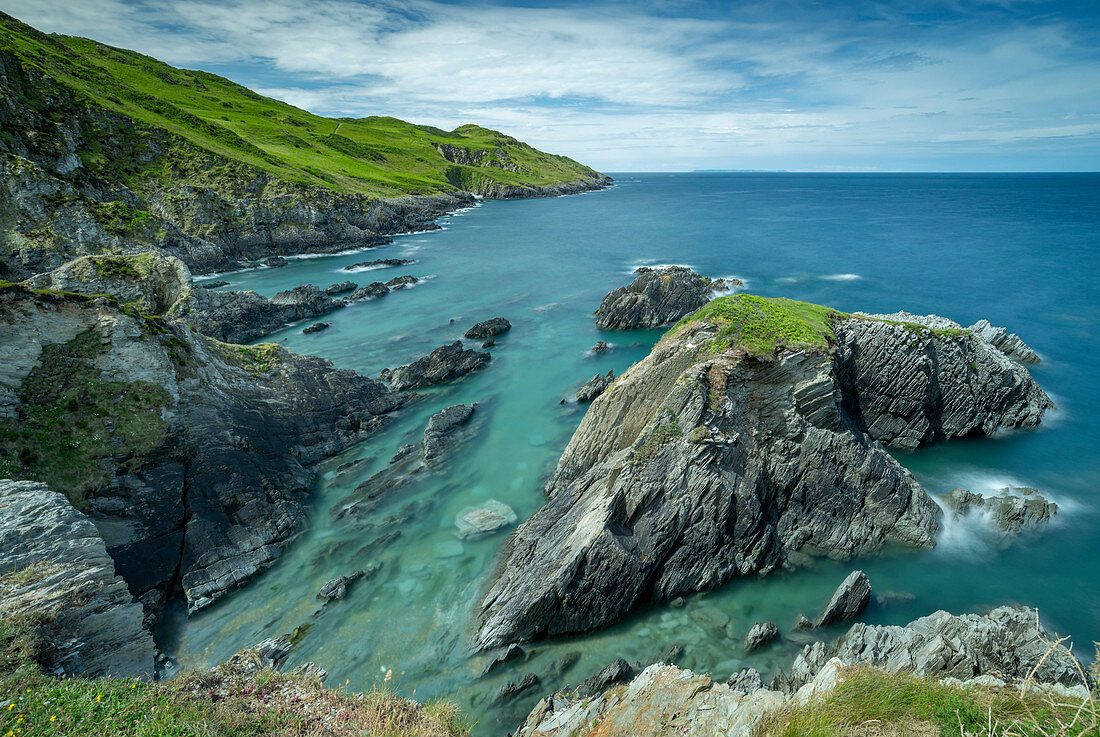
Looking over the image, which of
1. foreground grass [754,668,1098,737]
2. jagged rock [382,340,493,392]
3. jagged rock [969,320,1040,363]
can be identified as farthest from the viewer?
jagged rock [969,320,1040,363]

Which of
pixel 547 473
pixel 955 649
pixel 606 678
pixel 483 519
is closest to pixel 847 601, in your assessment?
pixel 955 649

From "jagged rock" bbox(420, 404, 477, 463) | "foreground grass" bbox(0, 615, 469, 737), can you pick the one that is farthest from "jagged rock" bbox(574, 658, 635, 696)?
"jagged rock" bbox(420, 404, 477, 463)

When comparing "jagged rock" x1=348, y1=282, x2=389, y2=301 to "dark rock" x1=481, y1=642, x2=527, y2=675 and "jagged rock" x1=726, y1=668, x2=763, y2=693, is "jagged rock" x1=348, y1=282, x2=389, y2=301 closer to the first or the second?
"dark rock" x1=481, y1=642, x2=527, y2=675

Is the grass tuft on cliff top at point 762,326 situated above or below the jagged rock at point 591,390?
above

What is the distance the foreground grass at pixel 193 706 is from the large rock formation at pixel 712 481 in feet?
20.7

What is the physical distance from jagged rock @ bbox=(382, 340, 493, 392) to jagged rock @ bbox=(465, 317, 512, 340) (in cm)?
720

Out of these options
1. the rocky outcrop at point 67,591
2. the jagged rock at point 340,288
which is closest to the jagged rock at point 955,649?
the rocky outcrop at point 67,591

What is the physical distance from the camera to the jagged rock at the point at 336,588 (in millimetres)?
18922

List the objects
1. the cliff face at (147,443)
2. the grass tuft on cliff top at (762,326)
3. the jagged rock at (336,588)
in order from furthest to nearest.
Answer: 1. the grass tuft on cliff top at (762,326)
2. the jagged rock at (336,588)
3. the cliff face at (147,443)

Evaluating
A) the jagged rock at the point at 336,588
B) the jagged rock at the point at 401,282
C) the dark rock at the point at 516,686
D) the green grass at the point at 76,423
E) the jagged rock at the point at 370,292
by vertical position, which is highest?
the jagged rock at the point at 401,282

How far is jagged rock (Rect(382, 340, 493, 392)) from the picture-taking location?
120ft

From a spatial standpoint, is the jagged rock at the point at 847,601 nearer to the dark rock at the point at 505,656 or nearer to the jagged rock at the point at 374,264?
the dark rock at the point at 505,656

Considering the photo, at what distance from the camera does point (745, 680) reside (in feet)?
47.0

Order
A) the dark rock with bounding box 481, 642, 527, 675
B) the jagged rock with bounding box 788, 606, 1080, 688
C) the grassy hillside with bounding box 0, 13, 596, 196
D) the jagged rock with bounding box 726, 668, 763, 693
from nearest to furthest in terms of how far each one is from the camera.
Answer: the jagged rock with bounding box 788, 606, 1080, 688
the jagged rock with bounding box 726, 668, 763, 693
the dark rock with bounding box 481, 642, 527, 675
the grassy hillside with bounding box 0, 13, 596, 196
